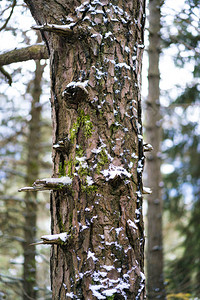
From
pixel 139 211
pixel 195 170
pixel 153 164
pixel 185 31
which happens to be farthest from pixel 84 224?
pixel 195 170

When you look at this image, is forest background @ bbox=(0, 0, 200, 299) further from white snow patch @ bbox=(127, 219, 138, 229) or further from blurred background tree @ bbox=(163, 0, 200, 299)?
white snow patch @ bbox=(127, 219, 138, 229)

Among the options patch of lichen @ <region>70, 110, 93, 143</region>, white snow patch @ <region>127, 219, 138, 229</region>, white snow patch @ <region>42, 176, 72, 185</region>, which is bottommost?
white snow patch @ <region>127, 219, 138, 229</region>

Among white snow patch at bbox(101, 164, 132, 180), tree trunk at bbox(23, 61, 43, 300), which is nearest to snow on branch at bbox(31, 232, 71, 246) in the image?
white snow patch at bbox(101, 164, 132, 180)

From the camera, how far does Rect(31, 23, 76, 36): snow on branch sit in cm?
150

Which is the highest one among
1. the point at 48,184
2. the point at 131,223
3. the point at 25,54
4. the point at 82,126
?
the point at 25,54

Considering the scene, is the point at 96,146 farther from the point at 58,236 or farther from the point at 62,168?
the point at 58,236

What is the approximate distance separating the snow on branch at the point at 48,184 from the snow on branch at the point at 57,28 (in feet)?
2.65

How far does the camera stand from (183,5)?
3793mm

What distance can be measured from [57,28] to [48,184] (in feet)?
2.77

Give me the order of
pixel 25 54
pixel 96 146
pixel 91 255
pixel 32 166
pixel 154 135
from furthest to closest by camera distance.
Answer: pixel 32 166 < pixel 154 135 < pixel 25 54 < pixel 96 146 < pixel 91 255

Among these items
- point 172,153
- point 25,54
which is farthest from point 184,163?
point 25,54

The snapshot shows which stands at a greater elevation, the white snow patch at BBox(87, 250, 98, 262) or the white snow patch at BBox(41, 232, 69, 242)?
the white snow patch at BBox(41, 232, 69, 242)

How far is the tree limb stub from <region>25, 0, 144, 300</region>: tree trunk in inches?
20.9

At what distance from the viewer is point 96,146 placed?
1.55 meters
